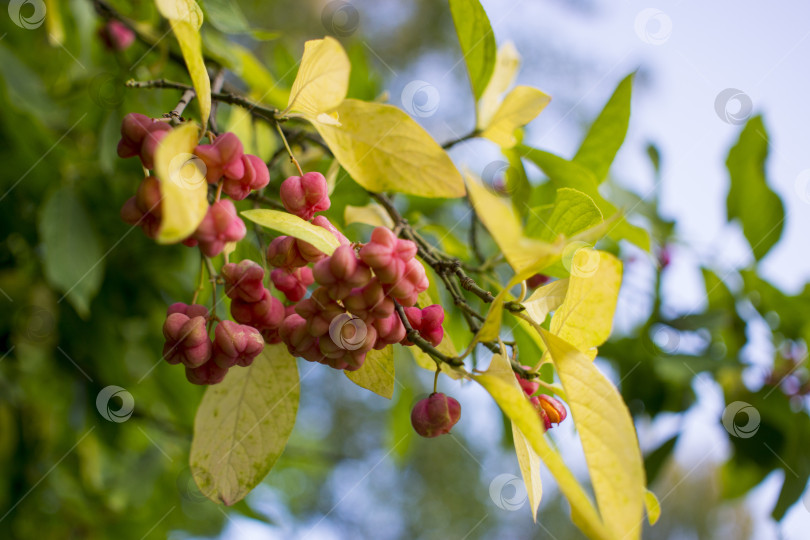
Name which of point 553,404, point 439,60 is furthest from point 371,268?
point 439,60

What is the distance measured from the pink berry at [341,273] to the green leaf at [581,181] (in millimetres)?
310

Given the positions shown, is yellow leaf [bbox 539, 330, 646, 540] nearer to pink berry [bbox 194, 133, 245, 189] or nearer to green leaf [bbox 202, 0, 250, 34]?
pink berry [bbox 194, 133, 245, 189]

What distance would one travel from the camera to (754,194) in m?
1.00

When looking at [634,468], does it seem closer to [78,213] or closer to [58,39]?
[78,213]

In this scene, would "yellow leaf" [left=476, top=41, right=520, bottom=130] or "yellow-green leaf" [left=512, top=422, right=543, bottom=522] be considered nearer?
"yellow-green leaf" [left=512, top=422, right=543, bottom=522]

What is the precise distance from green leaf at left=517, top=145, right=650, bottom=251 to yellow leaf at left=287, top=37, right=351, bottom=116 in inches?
11.0

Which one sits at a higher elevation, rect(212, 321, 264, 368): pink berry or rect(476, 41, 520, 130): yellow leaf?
rect(476, 41, 520, 130): yellow leaf

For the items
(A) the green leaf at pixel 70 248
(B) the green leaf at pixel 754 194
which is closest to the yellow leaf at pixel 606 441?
(A) the green leaf at pixel 70 248

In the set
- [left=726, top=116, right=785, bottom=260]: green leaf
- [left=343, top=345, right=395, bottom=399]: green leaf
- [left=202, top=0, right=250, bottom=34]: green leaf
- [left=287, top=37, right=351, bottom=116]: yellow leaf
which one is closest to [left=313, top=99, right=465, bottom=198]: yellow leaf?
[left=287, top=37, right=351, bottom=116]: yellow leaf

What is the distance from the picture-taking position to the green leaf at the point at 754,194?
3.15ft

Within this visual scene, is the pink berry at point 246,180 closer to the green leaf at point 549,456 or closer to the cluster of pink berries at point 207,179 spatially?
the cluster of pink berries at point 207,179

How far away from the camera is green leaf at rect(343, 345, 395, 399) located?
0.42 m

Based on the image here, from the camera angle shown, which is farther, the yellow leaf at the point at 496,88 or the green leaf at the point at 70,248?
the green leaf at the point at 70,248

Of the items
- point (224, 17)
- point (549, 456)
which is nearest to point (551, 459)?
point (549, 456)
